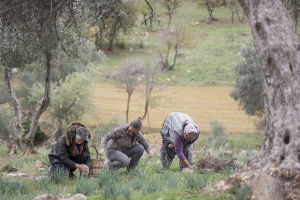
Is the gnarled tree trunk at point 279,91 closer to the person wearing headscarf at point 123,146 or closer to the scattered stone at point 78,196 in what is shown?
the scattered stone at point 78,196

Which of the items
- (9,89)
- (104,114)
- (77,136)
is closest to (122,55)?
(104,114)

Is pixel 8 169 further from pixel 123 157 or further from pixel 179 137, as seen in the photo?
pixel 179 137

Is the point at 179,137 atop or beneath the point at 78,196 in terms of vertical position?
atop

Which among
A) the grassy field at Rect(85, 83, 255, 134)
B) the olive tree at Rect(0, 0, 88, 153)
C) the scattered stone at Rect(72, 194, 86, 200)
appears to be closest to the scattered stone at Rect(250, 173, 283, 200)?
the scattered stone at Rect(72, 194, 86, 200)

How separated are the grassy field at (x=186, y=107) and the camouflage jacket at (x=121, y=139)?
1393 centimetres

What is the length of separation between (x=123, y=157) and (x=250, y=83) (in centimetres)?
1311

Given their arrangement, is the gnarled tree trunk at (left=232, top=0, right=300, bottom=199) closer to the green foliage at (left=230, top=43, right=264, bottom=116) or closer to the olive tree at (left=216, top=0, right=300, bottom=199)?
the olive tree at (left=216, top=0, right=300, bottom=199)

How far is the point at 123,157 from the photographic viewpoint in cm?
576

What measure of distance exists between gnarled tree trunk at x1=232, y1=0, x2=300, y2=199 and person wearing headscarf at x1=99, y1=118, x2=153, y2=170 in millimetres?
2553

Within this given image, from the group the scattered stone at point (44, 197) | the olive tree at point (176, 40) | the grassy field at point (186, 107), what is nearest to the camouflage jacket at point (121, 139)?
the scattered stone at point (44, 197)

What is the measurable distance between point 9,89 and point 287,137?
344 inches

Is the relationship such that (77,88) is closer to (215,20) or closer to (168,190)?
(168,190)

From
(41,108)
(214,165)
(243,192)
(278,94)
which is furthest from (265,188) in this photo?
(41,108)

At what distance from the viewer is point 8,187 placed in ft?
13.5
